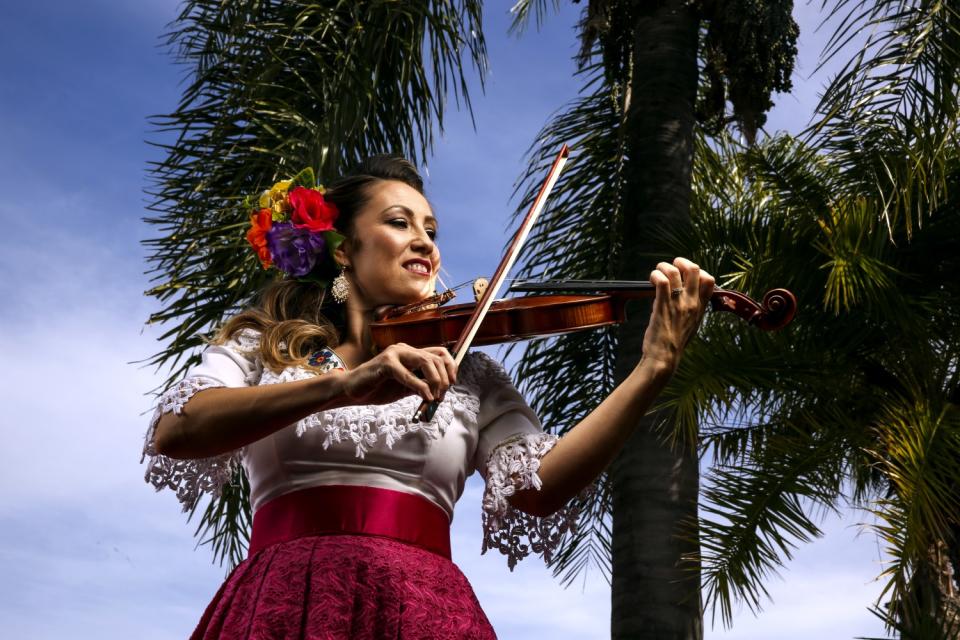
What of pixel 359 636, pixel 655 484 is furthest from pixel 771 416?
pixel 359 636

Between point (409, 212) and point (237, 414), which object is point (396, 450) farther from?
point (409, 212)

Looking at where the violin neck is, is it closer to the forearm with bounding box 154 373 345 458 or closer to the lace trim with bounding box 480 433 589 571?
the lace trim with bounding box 480 433 589 571

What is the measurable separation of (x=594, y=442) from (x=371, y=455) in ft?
1.38

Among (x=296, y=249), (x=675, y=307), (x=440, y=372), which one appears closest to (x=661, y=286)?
(x=675, y=307)

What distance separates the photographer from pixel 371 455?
215cm

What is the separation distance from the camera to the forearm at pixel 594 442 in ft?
6.81

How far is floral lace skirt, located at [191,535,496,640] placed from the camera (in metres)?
1.97

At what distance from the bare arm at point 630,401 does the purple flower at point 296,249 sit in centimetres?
77

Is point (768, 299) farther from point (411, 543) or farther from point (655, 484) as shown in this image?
point (655, 484)

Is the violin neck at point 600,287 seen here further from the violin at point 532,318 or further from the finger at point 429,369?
the finger at point 429,369

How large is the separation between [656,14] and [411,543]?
226 inches

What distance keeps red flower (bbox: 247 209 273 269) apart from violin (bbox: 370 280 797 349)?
436 mm

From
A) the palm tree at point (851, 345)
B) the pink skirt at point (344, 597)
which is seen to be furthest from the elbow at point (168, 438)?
the palm tree at point (851, 345)

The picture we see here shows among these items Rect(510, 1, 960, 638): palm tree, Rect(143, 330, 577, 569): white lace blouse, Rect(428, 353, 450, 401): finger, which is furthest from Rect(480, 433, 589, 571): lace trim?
Rect(510, 1, 960, 638): palm tree
